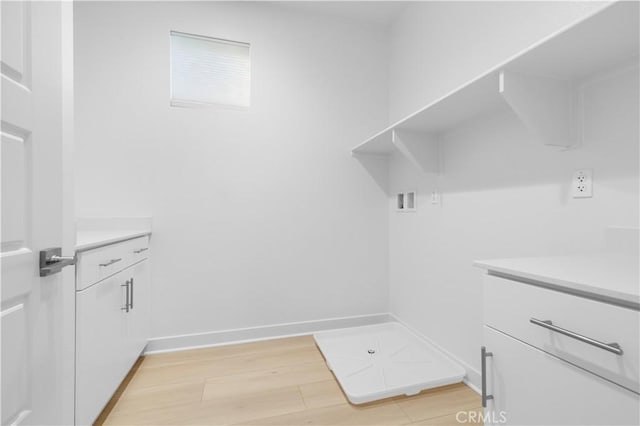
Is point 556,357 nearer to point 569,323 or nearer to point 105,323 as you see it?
point 569,323

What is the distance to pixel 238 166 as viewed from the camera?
2057 millimetres

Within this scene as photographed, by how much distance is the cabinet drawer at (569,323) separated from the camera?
0.51 m

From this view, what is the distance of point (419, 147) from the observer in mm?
1689

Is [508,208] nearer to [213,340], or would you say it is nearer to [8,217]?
[8,217]

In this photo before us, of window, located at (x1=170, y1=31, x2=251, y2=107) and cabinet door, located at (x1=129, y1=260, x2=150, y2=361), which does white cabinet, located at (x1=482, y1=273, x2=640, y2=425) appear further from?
window, located at (x1=170, y1=31, x2=251, y2=107)

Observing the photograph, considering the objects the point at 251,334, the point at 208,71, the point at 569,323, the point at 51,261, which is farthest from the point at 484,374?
the point at 208,71

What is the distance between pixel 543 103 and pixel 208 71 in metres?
2.07

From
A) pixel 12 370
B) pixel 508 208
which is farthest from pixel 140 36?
pixel 508 208

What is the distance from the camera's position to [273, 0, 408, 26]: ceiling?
2064 mm

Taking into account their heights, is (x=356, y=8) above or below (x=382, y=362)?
above

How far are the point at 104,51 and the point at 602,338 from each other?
2768mm

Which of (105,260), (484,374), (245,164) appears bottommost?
(484,374)

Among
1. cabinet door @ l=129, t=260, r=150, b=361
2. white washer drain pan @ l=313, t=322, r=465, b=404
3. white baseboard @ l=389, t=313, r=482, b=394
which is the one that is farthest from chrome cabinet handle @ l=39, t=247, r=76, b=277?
white baseboard @ l=389, t=313, r=482, b=394

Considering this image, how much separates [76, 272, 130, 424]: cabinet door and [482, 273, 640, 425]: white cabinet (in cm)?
143
